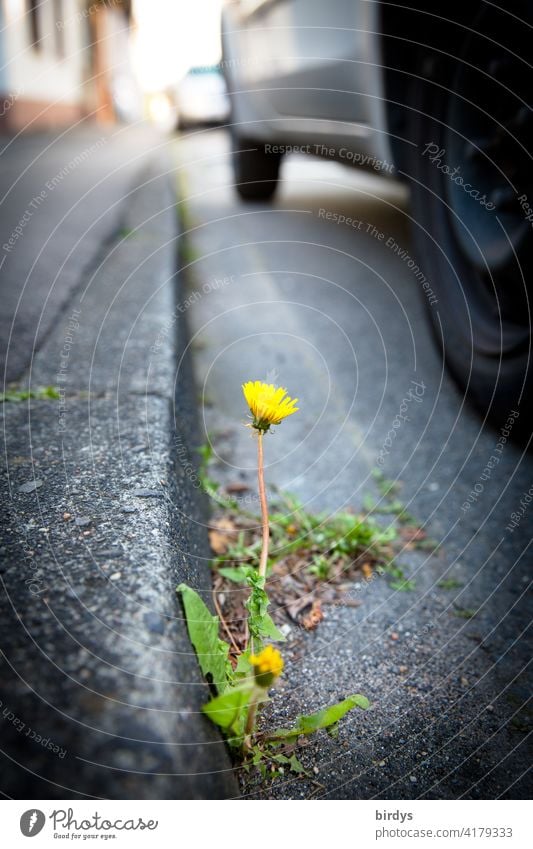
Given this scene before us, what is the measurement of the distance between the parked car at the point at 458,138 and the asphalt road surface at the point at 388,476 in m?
0.20

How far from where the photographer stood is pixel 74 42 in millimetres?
13055

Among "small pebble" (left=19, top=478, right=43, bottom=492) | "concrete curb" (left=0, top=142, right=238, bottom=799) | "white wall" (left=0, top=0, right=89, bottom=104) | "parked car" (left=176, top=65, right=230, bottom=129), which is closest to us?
"concrete curb" (left=0, top=142, right=238, bottom=799)

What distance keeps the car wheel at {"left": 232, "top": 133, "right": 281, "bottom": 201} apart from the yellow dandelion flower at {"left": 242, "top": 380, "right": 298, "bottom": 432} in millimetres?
3381

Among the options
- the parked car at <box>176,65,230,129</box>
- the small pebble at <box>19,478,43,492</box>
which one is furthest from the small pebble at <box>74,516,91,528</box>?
the parked car at <box>176,65,230,129</box>

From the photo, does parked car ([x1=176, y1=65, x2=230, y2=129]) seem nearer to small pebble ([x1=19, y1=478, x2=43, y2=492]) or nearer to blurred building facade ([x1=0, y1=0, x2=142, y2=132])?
blurred building facade ([x1=0, y1=0, x2=142, y2=132])

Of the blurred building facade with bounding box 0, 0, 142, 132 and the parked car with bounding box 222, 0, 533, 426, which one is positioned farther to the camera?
the blurred building facade with bounding box 0, 0, 142, 132

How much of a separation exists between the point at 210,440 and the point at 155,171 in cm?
362

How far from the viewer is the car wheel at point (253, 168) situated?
3.85 meters

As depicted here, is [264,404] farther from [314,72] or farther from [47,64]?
[47,64]

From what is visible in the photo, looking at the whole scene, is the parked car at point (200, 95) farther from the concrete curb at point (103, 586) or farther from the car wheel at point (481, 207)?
the concrete curb at point (103, 586)

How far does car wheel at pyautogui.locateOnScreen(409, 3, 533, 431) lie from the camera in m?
1.25

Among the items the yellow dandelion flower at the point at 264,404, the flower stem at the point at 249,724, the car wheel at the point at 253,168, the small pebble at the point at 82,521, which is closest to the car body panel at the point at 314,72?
the car wheel at the point at 253,168

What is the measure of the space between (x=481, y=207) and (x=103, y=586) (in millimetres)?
1125

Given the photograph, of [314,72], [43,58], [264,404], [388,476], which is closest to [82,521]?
[264,404]
